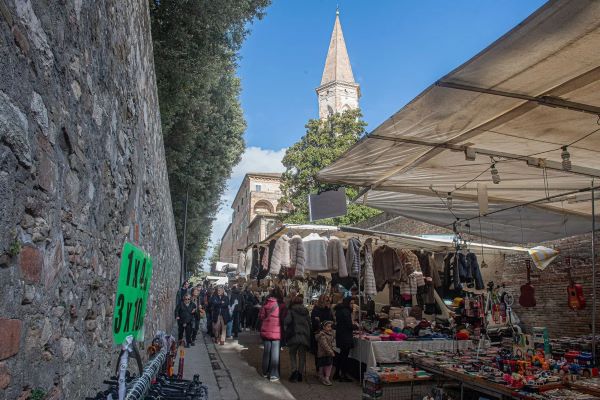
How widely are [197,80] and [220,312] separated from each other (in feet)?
24.9

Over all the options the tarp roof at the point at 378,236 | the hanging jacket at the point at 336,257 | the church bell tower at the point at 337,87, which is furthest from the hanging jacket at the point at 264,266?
the church bell tower at the point at 337,87

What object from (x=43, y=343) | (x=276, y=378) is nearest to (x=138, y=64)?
(x=43, y=343)

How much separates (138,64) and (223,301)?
10.8 m

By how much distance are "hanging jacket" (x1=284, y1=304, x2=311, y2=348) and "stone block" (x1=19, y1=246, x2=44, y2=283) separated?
687cm

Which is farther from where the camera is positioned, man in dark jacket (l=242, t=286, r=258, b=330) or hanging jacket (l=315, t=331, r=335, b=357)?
man in dark jacket (l=242, t=286, r=258, b=330)

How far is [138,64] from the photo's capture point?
3.80 metres

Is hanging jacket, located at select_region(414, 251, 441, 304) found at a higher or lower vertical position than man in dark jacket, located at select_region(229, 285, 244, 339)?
higher

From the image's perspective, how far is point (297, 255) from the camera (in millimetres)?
8109

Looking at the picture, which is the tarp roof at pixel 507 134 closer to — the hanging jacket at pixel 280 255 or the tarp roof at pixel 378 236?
the tarp roof at pixel 378 236

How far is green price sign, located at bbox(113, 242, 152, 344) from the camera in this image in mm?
3320

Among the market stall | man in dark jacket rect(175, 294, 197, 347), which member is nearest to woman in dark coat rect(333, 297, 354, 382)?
the market stall

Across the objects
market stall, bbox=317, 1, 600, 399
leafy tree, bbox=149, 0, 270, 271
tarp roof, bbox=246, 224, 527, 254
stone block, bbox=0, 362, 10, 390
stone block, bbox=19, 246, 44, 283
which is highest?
leafy tree, bbox=149, 0, 270, 271

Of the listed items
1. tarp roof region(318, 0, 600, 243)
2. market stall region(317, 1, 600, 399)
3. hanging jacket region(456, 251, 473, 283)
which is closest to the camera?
tarp roof region(318, 0, 600, 243)

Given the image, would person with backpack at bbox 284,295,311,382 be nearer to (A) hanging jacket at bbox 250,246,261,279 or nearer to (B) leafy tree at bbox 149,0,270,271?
(A) hanging jacket at bbox 250,246,261,279
